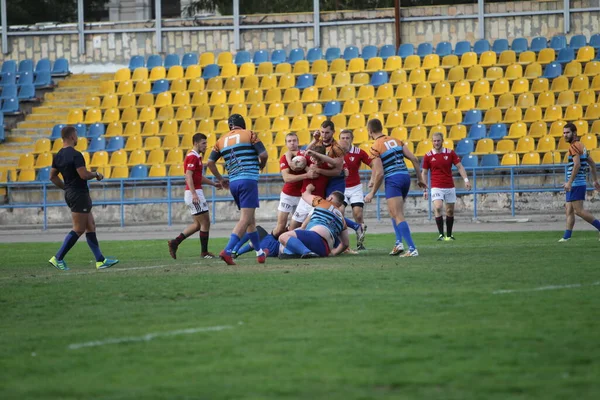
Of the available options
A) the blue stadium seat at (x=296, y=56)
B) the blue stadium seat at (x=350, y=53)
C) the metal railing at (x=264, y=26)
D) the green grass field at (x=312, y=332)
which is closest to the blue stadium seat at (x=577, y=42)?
the metal railing at (x=264, y=26)

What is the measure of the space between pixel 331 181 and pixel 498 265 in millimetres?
3926

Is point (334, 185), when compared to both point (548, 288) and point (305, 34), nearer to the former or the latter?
point (548, 288)

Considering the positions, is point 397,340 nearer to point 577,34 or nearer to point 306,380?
point 306,380

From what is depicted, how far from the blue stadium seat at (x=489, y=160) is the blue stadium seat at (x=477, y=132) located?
1.09m

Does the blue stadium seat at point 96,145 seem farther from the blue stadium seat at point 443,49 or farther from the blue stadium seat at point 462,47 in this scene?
the blue stadium seat at point 462,47

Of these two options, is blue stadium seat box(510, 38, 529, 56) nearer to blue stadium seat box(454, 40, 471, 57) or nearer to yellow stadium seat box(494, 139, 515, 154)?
blue stadium seat box(454, 40, 471, 57)

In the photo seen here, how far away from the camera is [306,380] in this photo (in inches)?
224

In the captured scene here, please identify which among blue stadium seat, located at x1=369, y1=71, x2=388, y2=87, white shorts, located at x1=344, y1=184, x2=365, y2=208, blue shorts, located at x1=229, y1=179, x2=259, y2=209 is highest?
blue stadium seat, located at x1=369, y1=71, x2=388, y2=87

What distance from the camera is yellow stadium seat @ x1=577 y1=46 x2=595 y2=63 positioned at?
2972 cm

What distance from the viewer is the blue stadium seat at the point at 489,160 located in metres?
26.4

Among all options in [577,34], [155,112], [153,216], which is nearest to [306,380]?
[153,216]

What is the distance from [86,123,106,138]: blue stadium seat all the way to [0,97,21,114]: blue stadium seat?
3566 millimetres

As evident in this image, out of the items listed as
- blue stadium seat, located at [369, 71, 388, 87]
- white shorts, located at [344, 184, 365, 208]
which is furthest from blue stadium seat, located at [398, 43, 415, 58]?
white shorts, located at [344, 184, 365, 208]

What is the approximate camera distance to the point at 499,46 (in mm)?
31375
